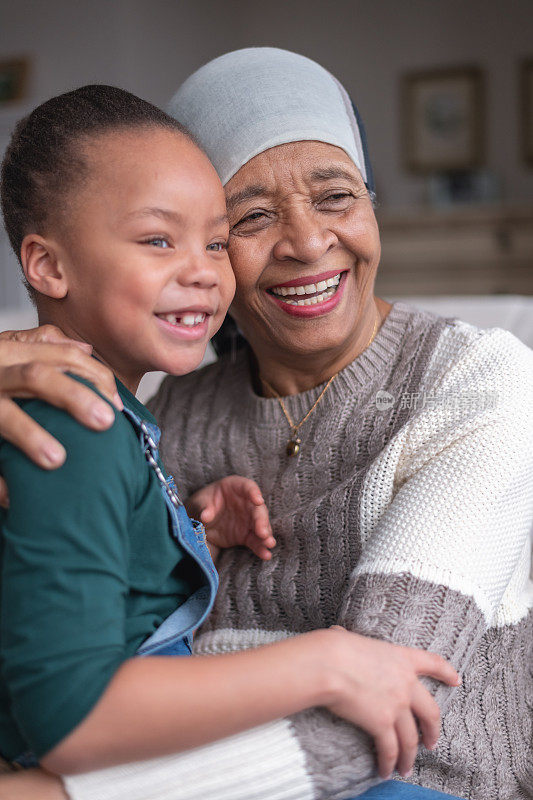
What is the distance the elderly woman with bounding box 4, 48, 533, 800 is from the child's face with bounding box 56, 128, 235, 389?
29 centimetres

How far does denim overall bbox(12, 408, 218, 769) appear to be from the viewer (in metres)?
0.97

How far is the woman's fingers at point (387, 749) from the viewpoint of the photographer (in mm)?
890

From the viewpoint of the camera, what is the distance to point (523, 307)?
2156mm

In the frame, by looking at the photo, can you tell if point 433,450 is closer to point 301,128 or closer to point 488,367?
point 488,367

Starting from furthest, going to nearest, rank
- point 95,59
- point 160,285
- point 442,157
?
point 442,157
point 95,59
point 160,285

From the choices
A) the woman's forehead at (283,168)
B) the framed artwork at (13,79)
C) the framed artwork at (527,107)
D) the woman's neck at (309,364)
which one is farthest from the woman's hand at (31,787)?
the framed artwork at (527,107)

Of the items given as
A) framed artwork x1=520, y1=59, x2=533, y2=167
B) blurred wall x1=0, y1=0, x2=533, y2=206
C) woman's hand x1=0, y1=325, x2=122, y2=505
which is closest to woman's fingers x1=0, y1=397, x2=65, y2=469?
woman's hand x1=0, y1=325, x2=122, y2=505

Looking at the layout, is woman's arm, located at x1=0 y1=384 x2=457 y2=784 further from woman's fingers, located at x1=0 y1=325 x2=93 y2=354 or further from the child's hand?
the child's hand

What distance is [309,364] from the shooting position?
1505mm

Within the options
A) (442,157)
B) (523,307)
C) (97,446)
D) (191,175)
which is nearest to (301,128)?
(191,175)

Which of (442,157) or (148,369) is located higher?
(442,157)

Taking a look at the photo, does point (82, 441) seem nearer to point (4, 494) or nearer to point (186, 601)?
point (4, 494)

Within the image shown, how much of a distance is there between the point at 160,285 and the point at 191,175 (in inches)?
6.5

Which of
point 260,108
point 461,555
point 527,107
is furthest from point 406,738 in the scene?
point 527,107
